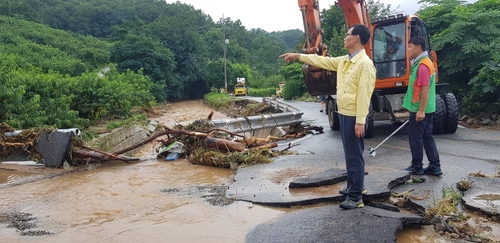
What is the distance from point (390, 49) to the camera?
33.0 ft

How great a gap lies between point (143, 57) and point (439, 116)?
38.3m

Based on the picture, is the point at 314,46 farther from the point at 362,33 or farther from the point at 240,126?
the point at 362,33

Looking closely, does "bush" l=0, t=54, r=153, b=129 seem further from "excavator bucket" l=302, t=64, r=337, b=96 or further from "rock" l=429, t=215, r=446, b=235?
"rock" l=429, t=215, r=446, b=235

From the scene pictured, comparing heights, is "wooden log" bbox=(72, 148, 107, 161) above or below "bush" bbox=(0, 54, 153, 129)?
below

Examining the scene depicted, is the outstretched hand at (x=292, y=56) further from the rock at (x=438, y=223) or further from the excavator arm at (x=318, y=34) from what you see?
the excavator arm at (x=318, y=34)

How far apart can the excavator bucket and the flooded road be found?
456 cm

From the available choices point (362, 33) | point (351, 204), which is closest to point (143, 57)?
point (362, 33)

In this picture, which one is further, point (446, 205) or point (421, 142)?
point (421, 142)

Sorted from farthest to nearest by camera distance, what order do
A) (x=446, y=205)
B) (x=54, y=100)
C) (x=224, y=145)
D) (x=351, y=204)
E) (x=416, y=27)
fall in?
(x=54, y=100)
(x=416, y=27)
(x=224, y=145)
(x=351, y=204)
(x=446, y=205)

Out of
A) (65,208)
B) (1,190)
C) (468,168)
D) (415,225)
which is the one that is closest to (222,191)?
(65,208)

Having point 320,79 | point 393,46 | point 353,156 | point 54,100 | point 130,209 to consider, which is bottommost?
point 130,209

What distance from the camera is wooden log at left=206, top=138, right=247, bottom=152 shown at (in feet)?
24.7

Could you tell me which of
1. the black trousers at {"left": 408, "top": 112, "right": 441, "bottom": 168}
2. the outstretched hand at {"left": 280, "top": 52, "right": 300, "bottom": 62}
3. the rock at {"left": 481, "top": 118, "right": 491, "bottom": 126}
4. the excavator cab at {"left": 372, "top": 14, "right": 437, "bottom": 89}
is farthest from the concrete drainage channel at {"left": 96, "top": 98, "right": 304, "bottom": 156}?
the rock at {"left": 481, "top": 118, "right": 491, "bottom": 126}

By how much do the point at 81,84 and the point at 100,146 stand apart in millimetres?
4682
